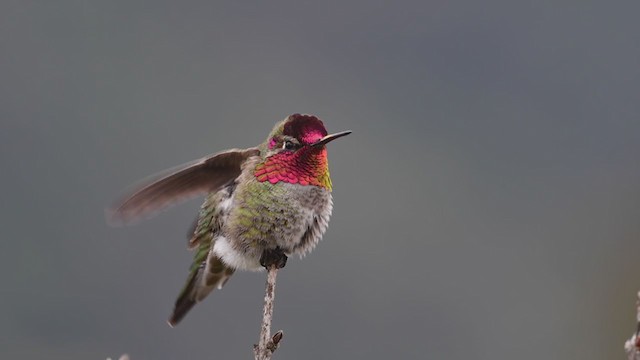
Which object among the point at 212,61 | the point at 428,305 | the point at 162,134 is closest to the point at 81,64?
the point at 212,61

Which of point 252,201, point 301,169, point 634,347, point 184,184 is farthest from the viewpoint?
point 184,184

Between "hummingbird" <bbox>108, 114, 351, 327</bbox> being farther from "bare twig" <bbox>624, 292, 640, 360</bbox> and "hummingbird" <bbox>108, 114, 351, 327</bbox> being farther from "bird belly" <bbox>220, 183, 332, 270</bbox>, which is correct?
"bare twig" <bbox>624, 292, 640, 360</bbox>

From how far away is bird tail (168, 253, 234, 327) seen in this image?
6730 millimetres

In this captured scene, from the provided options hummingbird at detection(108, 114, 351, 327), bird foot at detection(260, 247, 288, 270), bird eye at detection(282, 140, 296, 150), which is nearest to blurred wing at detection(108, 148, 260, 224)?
hummingbird at detection(108, 114, 351, 327)

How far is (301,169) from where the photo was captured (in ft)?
20.4

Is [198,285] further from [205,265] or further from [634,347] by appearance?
[634,347]

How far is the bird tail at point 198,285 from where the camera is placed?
673 cm

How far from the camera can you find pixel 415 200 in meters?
77.5

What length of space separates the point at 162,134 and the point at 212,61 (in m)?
52.5

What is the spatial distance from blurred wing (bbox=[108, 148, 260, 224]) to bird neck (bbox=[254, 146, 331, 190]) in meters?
0.33

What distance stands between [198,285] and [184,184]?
573mm

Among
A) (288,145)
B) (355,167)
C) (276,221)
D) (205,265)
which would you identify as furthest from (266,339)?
(355,167)

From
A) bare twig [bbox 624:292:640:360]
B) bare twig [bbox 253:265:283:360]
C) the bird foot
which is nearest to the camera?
bare twig [bbox 624:292:640:360]

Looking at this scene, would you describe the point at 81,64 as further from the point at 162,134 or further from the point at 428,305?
the point at 428,305
